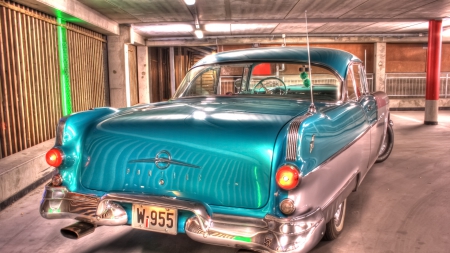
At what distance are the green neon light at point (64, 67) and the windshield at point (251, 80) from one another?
5.10 metres

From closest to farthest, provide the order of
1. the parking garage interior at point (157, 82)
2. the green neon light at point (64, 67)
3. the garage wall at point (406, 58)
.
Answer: the parking garage interior at point (157, 82) → the green neon light at point (64, 67) → the garage wall at point (406, 58)

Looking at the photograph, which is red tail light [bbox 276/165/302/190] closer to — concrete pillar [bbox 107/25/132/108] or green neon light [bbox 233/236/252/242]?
green neon light [bbox 233/236/252/242]

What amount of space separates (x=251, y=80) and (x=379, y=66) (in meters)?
14.0

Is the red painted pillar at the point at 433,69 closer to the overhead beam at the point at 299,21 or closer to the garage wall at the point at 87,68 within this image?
the overhead beam at the point at 299,21

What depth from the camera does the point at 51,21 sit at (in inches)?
320

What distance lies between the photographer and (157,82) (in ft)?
62.0

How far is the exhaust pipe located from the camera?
2.83m

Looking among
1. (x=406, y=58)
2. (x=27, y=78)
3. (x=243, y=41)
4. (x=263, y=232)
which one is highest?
(x=243, y=41)

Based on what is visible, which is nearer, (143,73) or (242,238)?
(242,238)

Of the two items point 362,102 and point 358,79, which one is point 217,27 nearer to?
point 358,79

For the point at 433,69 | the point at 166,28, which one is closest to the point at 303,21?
the point at 433,69

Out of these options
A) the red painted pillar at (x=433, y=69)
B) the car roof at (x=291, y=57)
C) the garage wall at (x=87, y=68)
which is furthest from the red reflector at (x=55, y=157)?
the red painted pillar at (x=433, y=69)

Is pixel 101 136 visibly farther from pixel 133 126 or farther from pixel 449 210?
pixel 449 210

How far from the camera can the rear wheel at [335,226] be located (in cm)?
347
